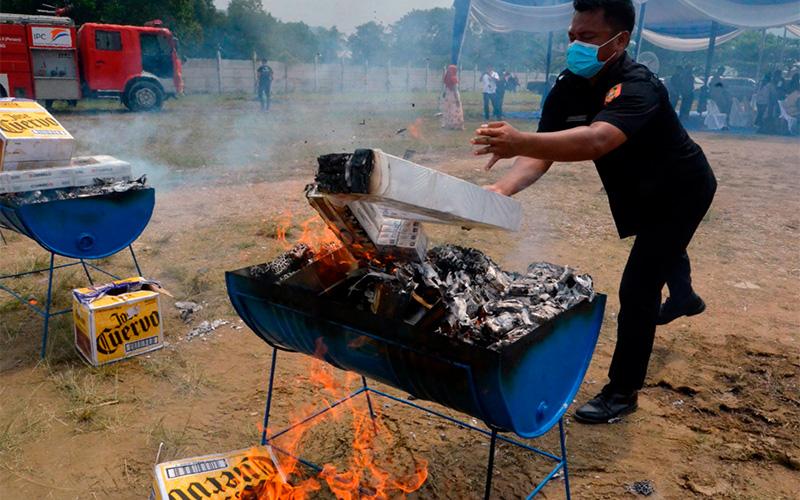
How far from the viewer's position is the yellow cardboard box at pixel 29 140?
12.3 feet

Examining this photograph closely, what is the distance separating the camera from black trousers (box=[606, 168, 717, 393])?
9.78ft

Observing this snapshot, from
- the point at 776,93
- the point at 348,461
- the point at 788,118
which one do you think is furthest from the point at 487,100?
the point at 348,461

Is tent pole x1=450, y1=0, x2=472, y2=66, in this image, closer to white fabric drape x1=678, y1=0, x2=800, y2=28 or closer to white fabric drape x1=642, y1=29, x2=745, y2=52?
white fabric drape x1=678, y1=0, x2=800, y2=28

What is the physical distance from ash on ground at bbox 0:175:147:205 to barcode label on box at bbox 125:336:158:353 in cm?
102

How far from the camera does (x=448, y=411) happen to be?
3408mm

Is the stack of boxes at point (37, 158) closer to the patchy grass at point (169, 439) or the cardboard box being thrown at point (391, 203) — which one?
the patchy grass at point (169, 439)

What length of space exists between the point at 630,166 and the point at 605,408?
132 cm

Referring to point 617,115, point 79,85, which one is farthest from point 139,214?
point 79,85

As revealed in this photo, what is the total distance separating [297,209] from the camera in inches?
295

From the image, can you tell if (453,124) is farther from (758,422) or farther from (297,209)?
(758,422)

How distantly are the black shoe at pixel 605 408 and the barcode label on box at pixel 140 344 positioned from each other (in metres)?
2.73

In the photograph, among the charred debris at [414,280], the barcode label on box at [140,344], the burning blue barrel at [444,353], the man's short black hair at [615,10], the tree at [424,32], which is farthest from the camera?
the tree at [424,32]

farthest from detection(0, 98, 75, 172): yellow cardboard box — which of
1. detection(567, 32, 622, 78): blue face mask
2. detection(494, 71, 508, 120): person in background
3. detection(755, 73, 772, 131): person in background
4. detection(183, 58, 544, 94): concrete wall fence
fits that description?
detection(183, 58, 544, 94): concrete wall fence

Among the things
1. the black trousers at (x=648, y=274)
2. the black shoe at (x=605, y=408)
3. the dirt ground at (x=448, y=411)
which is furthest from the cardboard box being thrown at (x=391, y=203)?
the black shoe at (x=605, y=408)
